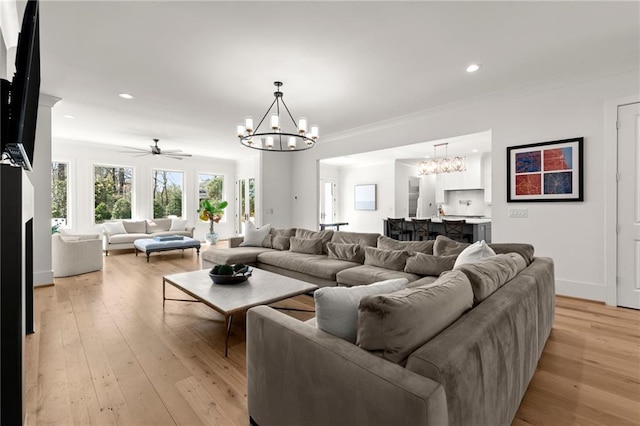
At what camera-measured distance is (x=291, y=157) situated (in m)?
7.53

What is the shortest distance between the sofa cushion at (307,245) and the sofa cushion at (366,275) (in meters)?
1.05

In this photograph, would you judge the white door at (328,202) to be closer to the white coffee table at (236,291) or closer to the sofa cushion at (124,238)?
the sofa cushion at (124,238)

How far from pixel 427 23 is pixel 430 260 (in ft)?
7.27

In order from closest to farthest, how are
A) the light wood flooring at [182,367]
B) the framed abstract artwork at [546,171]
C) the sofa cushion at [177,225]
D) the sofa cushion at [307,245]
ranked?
the light wood flooring at [182,367]
the framed abstract artwork at [546,171]
the sofa cushion at [307,245]
the sofa cushion at [177,225]

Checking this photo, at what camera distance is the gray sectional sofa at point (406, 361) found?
987 millimetres

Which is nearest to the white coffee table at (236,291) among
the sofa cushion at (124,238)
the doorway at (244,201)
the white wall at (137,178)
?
the sofa cushion at (124,238)

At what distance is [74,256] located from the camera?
496 cm

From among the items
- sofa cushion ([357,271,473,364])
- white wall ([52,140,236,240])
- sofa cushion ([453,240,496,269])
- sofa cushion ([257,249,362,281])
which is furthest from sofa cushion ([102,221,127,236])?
sofa cushion ([357,271,473,364])

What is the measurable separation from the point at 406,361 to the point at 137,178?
8.99 meters

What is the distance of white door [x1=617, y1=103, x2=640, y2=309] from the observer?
3283mm

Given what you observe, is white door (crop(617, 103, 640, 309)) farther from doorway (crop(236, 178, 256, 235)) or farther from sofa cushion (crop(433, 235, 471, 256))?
doorway (crop(236, 178, 256, 235))

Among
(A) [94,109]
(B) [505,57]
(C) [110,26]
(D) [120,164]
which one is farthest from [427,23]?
(D) [120,164]

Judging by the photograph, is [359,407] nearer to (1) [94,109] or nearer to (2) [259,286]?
(2) [259,286]

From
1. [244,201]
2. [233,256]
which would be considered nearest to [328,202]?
[244,201]
